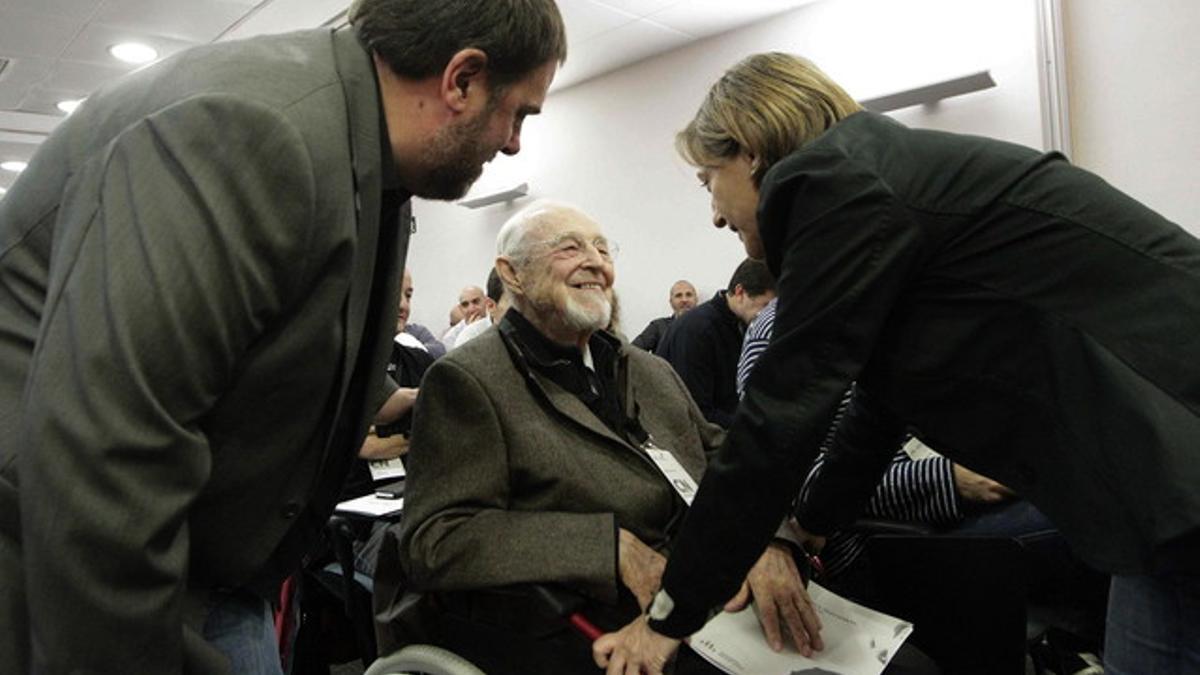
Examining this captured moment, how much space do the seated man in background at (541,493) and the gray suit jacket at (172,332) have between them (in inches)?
20.9

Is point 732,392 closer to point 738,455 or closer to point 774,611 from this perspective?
point 774,611

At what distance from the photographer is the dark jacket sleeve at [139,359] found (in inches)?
26.6

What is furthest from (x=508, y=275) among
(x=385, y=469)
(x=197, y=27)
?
(x=197, y=27)

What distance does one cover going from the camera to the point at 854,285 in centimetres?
93

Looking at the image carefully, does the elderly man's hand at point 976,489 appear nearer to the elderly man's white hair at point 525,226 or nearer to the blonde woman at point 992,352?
the blonde woman at point 992,352

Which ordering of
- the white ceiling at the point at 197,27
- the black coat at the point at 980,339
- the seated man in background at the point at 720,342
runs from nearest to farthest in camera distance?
the black coat at the point at 980,339, the seated man in background at the point at 720,342, the white ceiling at the point at 197,27

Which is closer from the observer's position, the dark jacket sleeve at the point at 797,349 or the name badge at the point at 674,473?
the dark jacket sleeve at the point at 797,349

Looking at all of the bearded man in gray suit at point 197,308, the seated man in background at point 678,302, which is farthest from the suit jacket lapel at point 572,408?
the seated man in background at point 678,302

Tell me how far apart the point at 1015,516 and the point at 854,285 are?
0.90 m

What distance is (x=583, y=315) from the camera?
1.75 metres

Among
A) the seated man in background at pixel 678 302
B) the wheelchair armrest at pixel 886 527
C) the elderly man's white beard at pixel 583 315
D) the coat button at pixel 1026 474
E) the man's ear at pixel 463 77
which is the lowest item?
the seated man in background at pixel 678 302

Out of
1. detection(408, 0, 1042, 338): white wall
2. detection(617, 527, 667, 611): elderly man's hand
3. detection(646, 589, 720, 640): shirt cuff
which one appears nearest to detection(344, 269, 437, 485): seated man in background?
detection(617, 527, 667, 611): elderly man's hand

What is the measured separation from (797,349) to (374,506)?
4.44 feet

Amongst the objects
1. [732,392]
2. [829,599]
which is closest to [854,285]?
[829,599]
